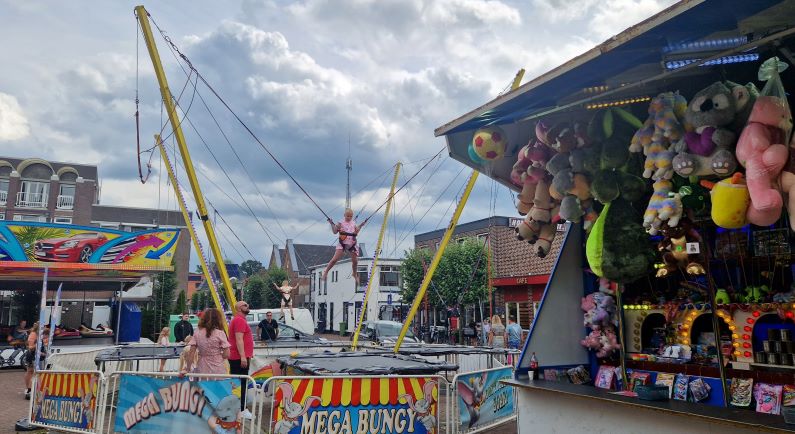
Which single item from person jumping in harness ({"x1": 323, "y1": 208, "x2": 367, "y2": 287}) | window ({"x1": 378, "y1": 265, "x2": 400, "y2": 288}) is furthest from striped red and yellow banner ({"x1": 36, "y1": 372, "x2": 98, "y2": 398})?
window ({"x1": 378, "y1": 265, "x2": 400, "y2": 288})

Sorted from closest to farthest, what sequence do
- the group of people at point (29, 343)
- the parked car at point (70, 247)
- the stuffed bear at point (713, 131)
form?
the stuffed bear at point (713, 131), the group of people at point (29, 343), the parked car at point (70, 247)

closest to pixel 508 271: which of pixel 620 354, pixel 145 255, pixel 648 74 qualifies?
pixel 145 255

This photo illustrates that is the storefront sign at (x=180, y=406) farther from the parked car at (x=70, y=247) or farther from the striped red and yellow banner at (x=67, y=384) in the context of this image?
the parked car at (x=70, y=247)

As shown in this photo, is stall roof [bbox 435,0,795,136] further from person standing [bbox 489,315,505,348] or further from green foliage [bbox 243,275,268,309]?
green foliage [bbox 243,275,268,309]

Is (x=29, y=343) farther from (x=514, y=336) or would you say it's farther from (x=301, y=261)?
(x=301, y=261)

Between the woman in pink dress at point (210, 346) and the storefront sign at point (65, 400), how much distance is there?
4.80 feet

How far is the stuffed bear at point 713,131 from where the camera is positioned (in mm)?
4297

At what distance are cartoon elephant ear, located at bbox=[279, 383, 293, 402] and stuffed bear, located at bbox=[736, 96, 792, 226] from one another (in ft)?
17.3

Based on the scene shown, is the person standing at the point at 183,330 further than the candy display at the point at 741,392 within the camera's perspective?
Yes

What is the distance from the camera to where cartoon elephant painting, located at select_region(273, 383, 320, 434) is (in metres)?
6.57

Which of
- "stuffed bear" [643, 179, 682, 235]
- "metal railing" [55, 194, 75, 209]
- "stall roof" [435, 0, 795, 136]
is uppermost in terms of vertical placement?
"metal railing" [55, 194, 75, 209]

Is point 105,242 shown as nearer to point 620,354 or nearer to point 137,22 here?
point 137,22

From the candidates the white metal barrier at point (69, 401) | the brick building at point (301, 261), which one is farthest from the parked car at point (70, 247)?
the brick building at point (301, 261)

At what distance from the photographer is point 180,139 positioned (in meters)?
11.4
